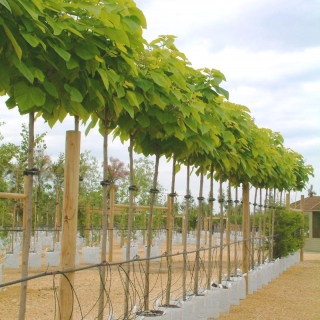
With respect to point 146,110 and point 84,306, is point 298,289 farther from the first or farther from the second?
point 146,110

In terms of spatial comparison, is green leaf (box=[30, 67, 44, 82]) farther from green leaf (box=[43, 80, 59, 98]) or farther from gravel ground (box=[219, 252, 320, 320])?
gravel ground (box=[219, 252, 320, 320])

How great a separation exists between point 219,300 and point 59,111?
528 centimetres

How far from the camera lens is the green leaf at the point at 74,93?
10.5ft

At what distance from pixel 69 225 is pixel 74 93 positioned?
107 centimetres

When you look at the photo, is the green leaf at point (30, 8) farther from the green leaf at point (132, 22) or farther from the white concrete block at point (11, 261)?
the white concrete block at point (11, 261)

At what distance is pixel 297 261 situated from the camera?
20.7 m

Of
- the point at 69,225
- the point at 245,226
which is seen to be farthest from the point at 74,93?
the point at 245,226

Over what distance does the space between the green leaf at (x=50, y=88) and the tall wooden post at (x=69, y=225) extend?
713 millimetres

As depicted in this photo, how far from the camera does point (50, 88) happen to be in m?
3.18

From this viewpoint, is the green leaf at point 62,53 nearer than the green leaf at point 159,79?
Yes

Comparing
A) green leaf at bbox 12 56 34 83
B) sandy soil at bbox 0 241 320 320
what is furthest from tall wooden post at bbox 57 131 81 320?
sandy soil at bbox 0 241 320 320

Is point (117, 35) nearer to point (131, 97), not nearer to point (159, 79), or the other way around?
point (131, 97)

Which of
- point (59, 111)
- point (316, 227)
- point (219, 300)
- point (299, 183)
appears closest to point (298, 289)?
point (219, 300)

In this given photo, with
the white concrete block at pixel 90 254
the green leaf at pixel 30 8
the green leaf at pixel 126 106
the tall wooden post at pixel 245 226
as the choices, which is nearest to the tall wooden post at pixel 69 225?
the green leaf at pixel 126 106
